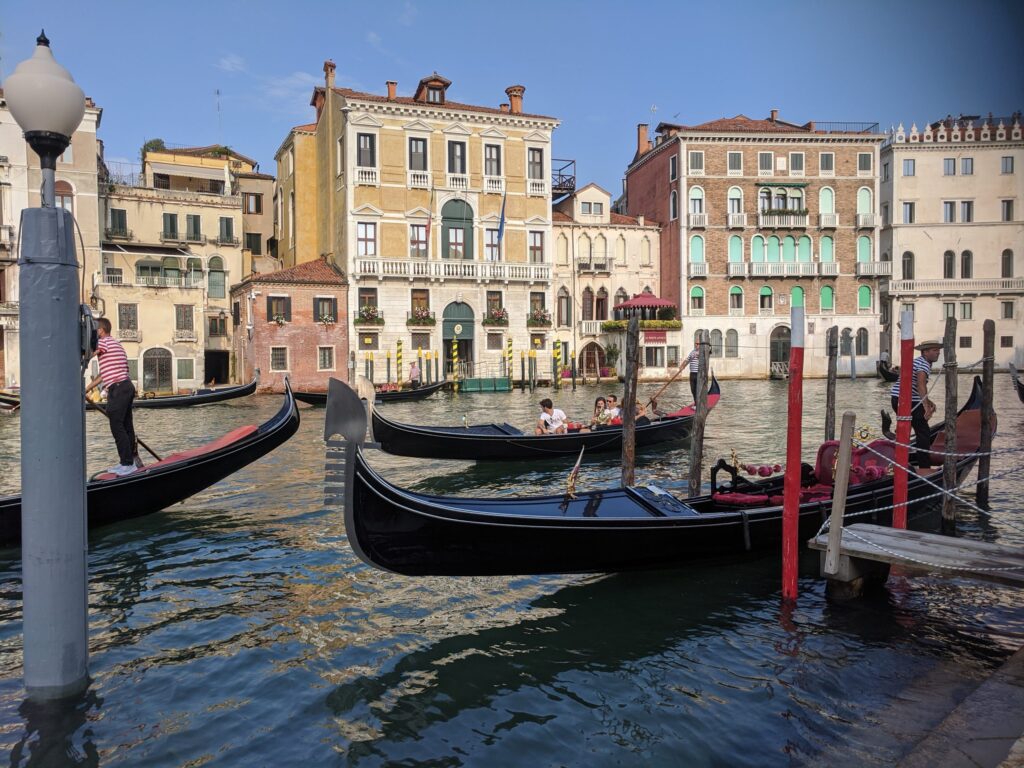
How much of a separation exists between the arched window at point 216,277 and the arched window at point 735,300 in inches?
595

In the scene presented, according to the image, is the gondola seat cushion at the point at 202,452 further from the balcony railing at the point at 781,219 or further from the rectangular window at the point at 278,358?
the balcony railing at the point at 781,219

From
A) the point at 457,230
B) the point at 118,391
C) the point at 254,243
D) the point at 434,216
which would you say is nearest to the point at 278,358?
the point at 434,216

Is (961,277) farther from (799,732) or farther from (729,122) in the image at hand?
(799,732)

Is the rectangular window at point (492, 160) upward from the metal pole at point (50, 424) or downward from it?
upward

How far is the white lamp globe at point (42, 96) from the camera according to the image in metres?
2.56

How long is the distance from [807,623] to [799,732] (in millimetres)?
1146

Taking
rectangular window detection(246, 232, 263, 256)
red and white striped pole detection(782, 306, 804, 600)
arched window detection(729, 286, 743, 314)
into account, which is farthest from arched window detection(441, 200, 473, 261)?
red and white striped pole detection(782, 306, 804, 600)

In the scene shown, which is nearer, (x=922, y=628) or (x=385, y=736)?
(x=385, y=736)

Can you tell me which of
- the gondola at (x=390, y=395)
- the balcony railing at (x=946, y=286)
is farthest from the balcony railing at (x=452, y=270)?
the balcony railing at (x=946, y=286)

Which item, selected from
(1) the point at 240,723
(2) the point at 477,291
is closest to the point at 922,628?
(1) the point at 240,723

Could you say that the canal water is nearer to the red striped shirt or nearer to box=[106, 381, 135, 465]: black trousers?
box=[106, 381, 135, 465]: black trousers

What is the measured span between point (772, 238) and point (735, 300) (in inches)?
90.5

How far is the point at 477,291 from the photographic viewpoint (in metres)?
22.9

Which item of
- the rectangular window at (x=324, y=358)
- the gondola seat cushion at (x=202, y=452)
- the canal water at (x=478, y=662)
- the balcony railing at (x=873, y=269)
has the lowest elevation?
the canal water at (x=478, y=662)
